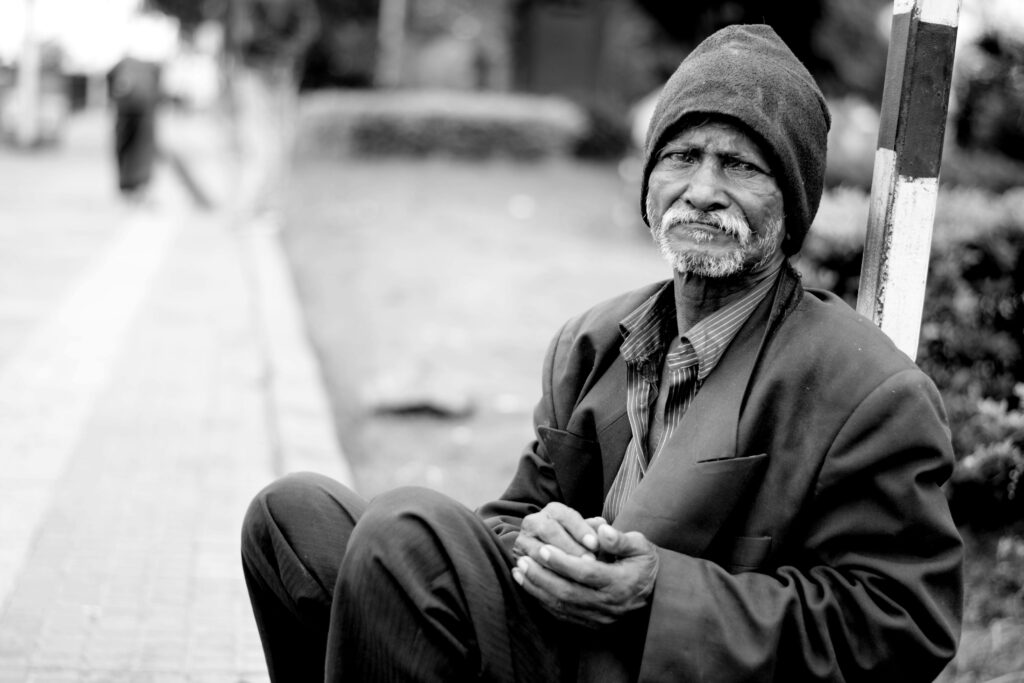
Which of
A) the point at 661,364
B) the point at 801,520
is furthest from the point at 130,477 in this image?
the point at 801,520

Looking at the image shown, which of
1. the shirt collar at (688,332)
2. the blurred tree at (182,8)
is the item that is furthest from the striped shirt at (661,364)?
the blurred tree at (182,8)

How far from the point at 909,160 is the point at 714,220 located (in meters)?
0.52

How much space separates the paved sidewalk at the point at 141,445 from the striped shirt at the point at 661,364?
5.44ft

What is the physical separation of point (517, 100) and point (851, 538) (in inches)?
621

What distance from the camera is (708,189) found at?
2381 mm

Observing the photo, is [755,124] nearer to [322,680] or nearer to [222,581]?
[322,680]

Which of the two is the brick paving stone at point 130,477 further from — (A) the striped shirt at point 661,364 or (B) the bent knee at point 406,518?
(A) the striped shirt at point 661,364

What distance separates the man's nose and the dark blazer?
0.24 metres

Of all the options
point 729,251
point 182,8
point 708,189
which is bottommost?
point 729,251

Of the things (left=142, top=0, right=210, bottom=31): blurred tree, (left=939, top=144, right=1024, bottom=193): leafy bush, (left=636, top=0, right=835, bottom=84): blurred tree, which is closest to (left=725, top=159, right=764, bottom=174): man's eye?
(left=939, top=144, right=1024, bottom=193): leafy bush

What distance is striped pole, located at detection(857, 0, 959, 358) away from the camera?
8.45ft

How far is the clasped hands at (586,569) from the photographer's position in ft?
6.91

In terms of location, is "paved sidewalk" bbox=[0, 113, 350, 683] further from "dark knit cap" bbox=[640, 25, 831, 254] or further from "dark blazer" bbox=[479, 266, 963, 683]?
"dark knit cap" bbox=[640, 25, 831, 254]

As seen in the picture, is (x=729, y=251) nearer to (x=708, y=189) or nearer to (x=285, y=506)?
(x=708, y=189)
